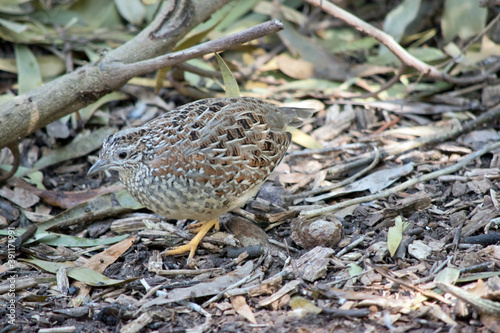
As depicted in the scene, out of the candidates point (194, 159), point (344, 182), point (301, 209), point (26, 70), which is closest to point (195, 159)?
point (194, 159)

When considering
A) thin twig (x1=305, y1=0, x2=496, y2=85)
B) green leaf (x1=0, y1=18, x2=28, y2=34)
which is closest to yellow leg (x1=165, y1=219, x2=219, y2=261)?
thin twig (x1=305, y1=0, x2=496, y2=85)

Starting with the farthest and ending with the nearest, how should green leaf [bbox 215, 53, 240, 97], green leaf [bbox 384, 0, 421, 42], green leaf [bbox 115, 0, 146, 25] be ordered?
green leaf [bbox 115, 0, 146, 25] → green leaf [bbox 384, 0, 421, 42] → green leaf [bbox 215, 53, 240, 97]

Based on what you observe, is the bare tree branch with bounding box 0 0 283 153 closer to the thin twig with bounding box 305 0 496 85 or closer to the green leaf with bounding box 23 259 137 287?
the green leaf with bounding box 23 259 137 287

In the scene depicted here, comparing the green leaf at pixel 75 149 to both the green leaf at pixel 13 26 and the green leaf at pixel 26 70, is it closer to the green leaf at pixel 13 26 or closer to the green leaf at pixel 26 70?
the green leaf at pixel 26 70

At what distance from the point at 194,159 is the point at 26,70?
335 centimetres

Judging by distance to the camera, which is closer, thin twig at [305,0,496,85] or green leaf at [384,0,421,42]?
thin twig at [305,0,496,85]

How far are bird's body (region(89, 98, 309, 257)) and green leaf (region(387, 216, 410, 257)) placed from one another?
1.28 metres

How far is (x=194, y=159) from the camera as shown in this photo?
176 inches

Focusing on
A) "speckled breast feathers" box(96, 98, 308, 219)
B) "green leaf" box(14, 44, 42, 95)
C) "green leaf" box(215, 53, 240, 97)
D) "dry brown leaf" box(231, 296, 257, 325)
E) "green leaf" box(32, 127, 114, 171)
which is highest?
"green leaf" box(14, 44, 42, 95)

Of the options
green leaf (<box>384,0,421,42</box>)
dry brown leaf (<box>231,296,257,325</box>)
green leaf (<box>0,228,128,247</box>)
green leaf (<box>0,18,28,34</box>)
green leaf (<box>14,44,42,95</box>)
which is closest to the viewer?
dry brown leaf (<box>231,296,257,325</box>)

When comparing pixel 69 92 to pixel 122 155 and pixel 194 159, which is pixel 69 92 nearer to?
pixel 122 155

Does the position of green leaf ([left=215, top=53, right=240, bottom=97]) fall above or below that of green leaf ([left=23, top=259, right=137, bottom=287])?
above

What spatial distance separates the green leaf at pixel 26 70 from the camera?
636 centimetres

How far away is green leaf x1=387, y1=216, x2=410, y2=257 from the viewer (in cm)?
424
